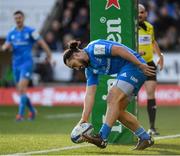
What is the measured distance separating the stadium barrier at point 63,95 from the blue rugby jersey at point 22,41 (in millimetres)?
5887

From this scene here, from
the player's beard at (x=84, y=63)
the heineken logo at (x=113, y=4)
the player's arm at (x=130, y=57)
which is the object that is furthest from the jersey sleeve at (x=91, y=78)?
the heineken logo at (x=113, y=4)

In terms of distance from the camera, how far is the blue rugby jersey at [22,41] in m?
18.7

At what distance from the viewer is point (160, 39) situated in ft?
86.6

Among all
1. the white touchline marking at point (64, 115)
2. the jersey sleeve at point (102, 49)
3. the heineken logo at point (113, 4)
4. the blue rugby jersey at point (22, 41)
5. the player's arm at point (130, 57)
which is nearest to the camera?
the player's arm at point (130, 57)

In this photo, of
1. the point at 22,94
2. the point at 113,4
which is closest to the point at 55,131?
the point at 22,94

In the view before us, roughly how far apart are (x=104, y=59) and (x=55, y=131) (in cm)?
481

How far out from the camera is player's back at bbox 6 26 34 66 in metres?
18.7

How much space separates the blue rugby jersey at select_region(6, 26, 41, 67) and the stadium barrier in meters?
5.89

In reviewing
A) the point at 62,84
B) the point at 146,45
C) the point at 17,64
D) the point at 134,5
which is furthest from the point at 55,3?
the point at 134,5

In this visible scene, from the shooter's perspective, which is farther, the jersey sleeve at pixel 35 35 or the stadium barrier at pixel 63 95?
the stadium barrier at pixel 63 95

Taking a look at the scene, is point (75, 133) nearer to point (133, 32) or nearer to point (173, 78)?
point (133, 32)

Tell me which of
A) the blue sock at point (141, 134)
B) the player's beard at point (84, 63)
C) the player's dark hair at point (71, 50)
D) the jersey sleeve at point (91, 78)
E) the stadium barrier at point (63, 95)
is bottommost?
the stadium barrier at point (63, 95)

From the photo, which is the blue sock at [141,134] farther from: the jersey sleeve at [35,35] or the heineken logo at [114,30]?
the jersey sleeve at [35,35]

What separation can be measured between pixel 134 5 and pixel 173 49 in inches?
541
